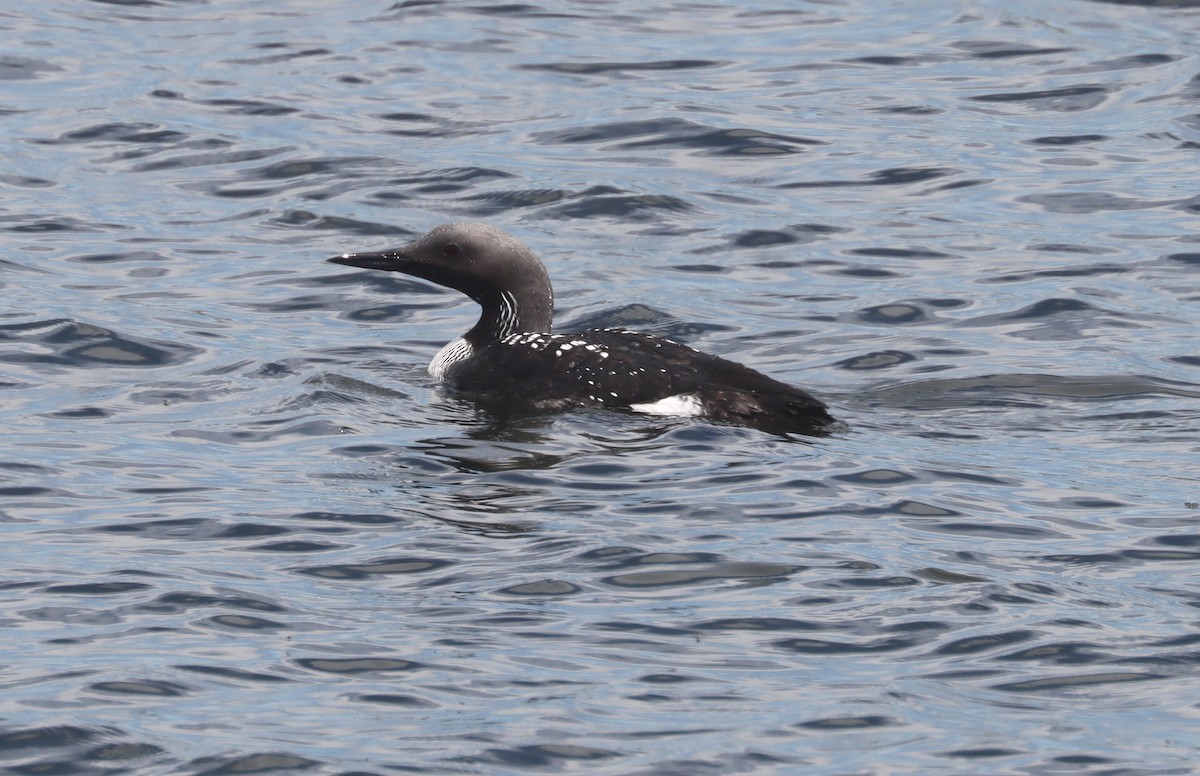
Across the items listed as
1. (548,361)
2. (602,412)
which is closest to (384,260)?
(548,361)

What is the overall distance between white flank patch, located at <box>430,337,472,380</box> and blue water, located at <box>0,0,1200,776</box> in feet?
0.34

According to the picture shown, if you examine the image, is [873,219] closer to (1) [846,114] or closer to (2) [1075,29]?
(1) [846,114]

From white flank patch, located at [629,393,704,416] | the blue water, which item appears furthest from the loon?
the blue water

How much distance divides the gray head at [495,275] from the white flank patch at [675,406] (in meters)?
1.31

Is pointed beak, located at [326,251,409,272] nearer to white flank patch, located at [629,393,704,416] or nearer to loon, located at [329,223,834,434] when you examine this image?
loon, located at [329,223,834,434]

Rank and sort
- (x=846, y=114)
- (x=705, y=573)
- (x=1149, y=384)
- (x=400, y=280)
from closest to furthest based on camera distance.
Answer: (x=705, y=573) < (x=1149, y=384) < (x=400, y=280) < (x=846, y=114)

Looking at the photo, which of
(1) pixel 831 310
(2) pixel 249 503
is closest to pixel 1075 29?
(1) pixel 831 310

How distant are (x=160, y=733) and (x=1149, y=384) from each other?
556 cm

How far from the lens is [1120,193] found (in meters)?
14.0

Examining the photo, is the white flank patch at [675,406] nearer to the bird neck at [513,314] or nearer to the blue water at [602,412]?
the blue water at [602,412]

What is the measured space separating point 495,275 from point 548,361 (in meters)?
0.91

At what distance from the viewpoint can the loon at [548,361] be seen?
359 inches

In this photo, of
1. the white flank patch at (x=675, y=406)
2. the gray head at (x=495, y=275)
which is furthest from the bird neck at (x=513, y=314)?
the white flank patch at (x=675, y=406)

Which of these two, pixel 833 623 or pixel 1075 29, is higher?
pixel 1075 29
